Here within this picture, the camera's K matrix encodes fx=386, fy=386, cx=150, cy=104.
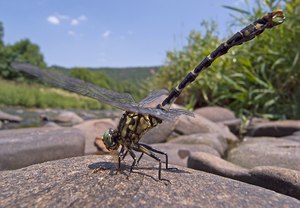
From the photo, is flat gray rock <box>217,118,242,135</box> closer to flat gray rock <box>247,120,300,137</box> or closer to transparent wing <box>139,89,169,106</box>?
flat gray rock <box>247,120,300,137</box>

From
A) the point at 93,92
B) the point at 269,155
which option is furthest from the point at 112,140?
the point at 269,155

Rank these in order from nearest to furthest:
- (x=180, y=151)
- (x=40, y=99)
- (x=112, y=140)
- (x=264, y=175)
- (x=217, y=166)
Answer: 1. (x=112, y=140)
2. (x=264, y=175)
3. (x=217, y=166)
4. (x=180, y=151)
5. (x=40, y=99)

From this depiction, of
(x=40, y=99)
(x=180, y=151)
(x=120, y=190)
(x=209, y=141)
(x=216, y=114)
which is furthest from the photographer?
(x=40, y=99)

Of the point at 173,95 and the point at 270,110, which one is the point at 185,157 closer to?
the point at 173,95

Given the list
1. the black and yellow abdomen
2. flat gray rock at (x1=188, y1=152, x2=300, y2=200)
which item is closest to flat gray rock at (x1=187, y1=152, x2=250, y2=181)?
flat gray rock at (x1=188, y1=152, x2=300, y2=200)

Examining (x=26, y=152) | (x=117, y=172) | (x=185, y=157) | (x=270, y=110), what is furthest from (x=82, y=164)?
(x=270, y=110)

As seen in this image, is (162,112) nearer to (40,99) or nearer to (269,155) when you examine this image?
(269,155)

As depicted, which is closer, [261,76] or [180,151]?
[180,151]
